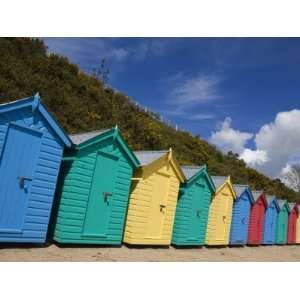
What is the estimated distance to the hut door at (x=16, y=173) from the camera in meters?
8.27

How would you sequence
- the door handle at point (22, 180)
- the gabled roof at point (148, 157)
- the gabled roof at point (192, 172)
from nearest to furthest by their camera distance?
the door handle at point (22, 180)
the gabled roof at point (148, 157)
the gabled roof at point (192, 172)

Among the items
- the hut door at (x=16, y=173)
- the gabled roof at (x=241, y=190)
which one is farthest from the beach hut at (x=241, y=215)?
the hut door at (x=16, y=173)

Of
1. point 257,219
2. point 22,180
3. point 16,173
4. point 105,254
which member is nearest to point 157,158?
point 105,254

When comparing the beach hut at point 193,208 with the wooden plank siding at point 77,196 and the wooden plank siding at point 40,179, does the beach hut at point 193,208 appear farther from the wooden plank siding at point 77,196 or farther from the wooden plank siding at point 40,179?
the wooden plank siding at point 40,179

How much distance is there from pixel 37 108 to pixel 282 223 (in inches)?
675

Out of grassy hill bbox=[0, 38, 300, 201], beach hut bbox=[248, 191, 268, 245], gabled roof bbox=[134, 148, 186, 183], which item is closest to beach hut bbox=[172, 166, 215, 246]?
gabled roof bbox=[134, 148, 186, 183]

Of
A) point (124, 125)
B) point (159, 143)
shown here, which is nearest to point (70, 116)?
point (124, 125)

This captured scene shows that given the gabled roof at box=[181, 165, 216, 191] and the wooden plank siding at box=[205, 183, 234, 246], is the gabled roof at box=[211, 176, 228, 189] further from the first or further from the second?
the gabled roof at box=[181, 165, 216, 191]

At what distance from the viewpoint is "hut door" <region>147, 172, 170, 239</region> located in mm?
12078

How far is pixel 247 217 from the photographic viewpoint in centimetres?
1753

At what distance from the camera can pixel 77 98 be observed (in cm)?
2689

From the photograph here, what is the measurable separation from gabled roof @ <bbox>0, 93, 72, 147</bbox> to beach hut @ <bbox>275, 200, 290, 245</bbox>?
50.4ft

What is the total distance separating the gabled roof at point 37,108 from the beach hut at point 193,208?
18.1 feet

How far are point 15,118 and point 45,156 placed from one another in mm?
1185
